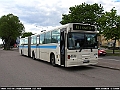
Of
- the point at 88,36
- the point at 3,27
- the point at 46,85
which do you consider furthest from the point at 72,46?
the point at 3,27

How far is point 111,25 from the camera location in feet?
95.5

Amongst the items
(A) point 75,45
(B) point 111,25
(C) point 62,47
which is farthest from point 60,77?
(B) point 111,25

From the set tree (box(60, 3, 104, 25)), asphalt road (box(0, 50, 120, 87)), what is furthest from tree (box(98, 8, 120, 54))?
asphalt road (box(0, 50, 120, 87))

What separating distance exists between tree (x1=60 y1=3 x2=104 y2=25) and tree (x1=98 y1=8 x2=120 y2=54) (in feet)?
20.6

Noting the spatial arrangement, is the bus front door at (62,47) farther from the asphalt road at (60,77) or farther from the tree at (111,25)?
the tree at (111,25)

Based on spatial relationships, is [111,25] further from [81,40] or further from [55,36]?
[81,40]

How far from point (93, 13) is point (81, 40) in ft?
86.4

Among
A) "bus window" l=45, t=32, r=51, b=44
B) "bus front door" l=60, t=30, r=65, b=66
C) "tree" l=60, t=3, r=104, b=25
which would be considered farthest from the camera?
"tree" l=60, t=3, r=104, b=25

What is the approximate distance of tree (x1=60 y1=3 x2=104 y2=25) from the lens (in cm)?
3541

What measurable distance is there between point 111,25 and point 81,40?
19355 mm

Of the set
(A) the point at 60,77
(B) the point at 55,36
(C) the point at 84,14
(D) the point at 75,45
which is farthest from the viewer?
(C) the point at 84,14

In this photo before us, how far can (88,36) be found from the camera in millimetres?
11742

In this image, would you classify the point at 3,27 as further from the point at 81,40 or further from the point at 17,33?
the point at 81,40

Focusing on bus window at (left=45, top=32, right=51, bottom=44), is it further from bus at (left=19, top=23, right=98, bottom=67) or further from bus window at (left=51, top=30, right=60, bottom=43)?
bus at (left=19, top=23, right=98, bottom=67)
